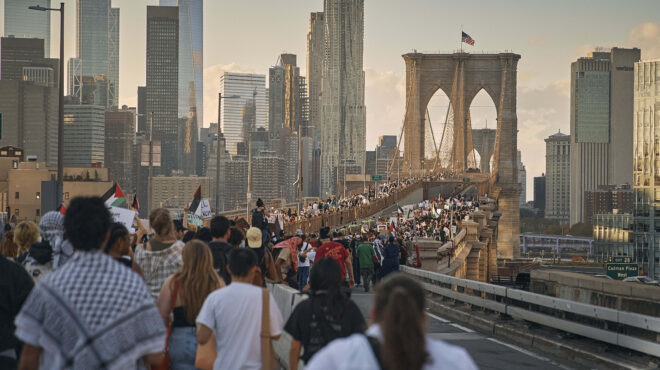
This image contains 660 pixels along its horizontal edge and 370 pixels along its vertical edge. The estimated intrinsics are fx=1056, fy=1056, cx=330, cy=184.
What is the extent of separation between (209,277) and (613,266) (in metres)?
50.6

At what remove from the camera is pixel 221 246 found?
980 centimetres

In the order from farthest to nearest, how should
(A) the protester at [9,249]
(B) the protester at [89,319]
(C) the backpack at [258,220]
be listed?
(C) the backpack at [258,220], (A) the protester at [9,249], (B) the protester at [89,319]

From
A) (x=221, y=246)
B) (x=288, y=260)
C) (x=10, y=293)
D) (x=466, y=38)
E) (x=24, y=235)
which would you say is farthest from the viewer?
(x=466, y=38)

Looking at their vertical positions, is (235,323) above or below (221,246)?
below

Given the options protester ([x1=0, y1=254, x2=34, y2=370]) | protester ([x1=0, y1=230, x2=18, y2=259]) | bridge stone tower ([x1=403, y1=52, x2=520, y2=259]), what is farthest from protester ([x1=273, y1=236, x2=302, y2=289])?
bridge stone tower ([x1=403, y1=52, x2=520, y2=259])

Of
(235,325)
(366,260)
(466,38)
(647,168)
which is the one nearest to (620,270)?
(366,260)

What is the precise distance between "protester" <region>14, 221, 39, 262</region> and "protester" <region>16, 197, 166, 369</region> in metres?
4.10

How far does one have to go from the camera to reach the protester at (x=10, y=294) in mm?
6133

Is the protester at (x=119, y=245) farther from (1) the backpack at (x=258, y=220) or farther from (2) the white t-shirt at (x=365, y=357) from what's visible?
(1) the backpack at (x=258, y=220)

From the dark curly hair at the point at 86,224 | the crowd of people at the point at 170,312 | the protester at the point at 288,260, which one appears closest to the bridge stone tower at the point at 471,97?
the protester at the point at 288,260

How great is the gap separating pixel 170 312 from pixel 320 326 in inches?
55.1

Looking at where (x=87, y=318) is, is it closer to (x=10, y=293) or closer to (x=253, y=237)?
(x=10, y=293)

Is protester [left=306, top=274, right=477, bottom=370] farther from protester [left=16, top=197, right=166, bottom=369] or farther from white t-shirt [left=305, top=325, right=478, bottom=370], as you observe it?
protester [left=16, top=197, right=166, bottom=369]

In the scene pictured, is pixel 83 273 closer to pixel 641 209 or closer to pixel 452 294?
pixel 452 294
